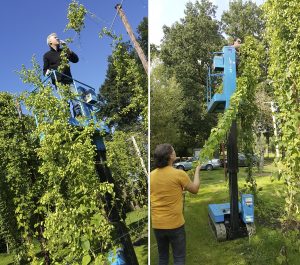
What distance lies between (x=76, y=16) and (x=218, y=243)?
1871 millimetres

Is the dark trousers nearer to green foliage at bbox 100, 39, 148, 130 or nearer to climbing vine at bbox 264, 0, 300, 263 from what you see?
climbing vine at bbox 264, 0, 300, 263

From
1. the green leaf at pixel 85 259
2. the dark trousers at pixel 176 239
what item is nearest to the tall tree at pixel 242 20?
the dark trousers at pixel 176 239

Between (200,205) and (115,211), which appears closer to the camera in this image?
(200,205)

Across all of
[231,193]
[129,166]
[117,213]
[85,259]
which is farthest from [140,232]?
[231,193]

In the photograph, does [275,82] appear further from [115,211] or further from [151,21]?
[115,211]

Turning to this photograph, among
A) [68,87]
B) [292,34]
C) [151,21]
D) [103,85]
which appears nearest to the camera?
[151,21]

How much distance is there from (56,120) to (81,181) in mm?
433

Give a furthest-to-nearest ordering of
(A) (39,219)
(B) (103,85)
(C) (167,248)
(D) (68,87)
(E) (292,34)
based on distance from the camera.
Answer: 1. (A) (39,219)
2. (B) (103,85)
3. (D) (68,87)
4. (E) (292,34)
5. (C) (167,248)

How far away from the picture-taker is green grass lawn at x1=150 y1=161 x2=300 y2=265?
235 centimetres

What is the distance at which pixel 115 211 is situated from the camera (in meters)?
2.76

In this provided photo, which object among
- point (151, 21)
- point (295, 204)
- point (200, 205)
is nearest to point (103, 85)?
point (151, 21)

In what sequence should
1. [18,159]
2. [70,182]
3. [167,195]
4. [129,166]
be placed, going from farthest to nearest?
[18,159] → [129,166] → [70,182] → [167,195]

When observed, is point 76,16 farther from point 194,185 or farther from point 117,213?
point 194,185

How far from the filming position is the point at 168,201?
6.96ft
